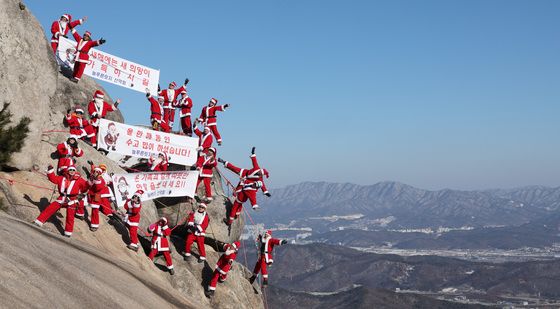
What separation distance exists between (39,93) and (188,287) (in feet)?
34.6

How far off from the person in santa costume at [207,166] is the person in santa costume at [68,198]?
9440 mm

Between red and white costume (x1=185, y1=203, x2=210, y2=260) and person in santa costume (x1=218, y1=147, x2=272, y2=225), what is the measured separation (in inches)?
154

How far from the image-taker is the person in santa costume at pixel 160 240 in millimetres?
23953

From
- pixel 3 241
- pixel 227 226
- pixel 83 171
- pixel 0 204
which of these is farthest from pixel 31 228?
pixel 227 226

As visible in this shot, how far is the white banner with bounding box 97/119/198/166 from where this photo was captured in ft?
90.4

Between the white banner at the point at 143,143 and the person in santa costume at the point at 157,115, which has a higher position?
the person in santa costume at the point at 157,115

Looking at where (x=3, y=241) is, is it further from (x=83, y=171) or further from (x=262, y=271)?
(x=262, y=271)

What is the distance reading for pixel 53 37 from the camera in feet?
100

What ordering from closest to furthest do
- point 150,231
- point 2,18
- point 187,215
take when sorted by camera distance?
point 2,18 → point 150,231 → point 187,215

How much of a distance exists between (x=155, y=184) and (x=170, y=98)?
26.3ft

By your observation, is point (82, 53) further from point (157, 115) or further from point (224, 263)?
point (224, 263)

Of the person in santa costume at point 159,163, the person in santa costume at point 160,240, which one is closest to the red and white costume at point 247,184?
the person in santa costume at point 159,163

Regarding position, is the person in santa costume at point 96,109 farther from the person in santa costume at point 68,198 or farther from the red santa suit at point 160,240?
the person in santa costume at point 68,198

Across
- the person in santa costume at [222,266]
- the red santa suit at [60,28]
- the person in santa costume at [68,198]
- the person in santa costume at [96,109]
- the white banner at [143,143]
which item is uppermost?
the red santa suit at [60,28]
